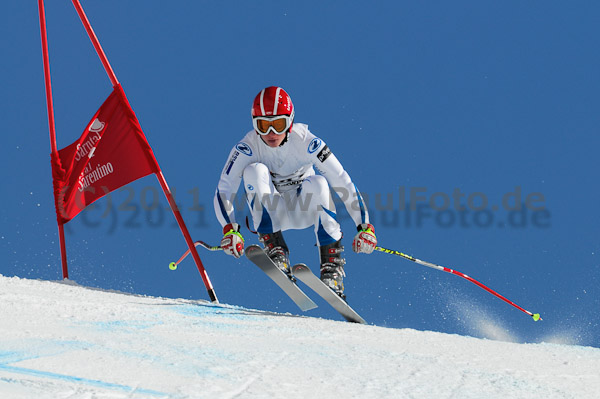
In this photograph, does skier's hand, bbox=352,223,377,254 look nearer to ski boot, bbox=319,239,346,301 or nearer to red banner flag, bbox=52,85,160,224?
ski boot, bbox=319,239,346,301

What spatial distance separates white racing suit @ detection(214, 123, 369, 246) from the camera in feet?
19.7

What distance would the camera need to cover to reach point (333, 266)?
6078mm

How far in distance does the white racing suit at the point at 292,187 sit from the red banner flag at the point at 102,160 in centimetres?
140

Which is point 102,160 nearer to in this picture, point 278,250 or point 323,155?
point 278,250

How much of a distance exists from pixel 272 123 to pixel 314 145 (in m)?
0.48

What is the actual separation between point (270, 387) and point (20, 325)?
1.80 meters

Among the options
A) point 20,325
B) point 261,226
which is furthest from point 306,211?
point 20,325

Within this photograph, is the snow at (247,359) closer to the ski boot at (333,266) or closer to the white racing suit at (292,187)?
the ski boot at (333,266)

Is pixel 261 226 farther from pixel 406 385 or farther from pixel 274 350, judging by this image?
pixel 406 385

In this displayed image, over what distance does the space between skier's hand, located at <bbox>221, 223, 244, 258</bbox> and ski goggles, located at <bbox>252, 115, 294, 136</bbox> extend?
89cm

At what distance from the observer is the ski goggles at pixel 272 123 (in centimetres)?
575

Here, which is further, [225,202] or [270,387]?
[225,202]

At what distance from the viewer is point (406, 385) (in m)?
3.43

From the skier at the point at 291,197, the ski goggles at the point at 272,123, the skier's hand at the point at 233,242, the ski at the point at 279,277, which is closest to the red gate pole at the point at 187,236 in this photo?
the skier at the point at 291,197
